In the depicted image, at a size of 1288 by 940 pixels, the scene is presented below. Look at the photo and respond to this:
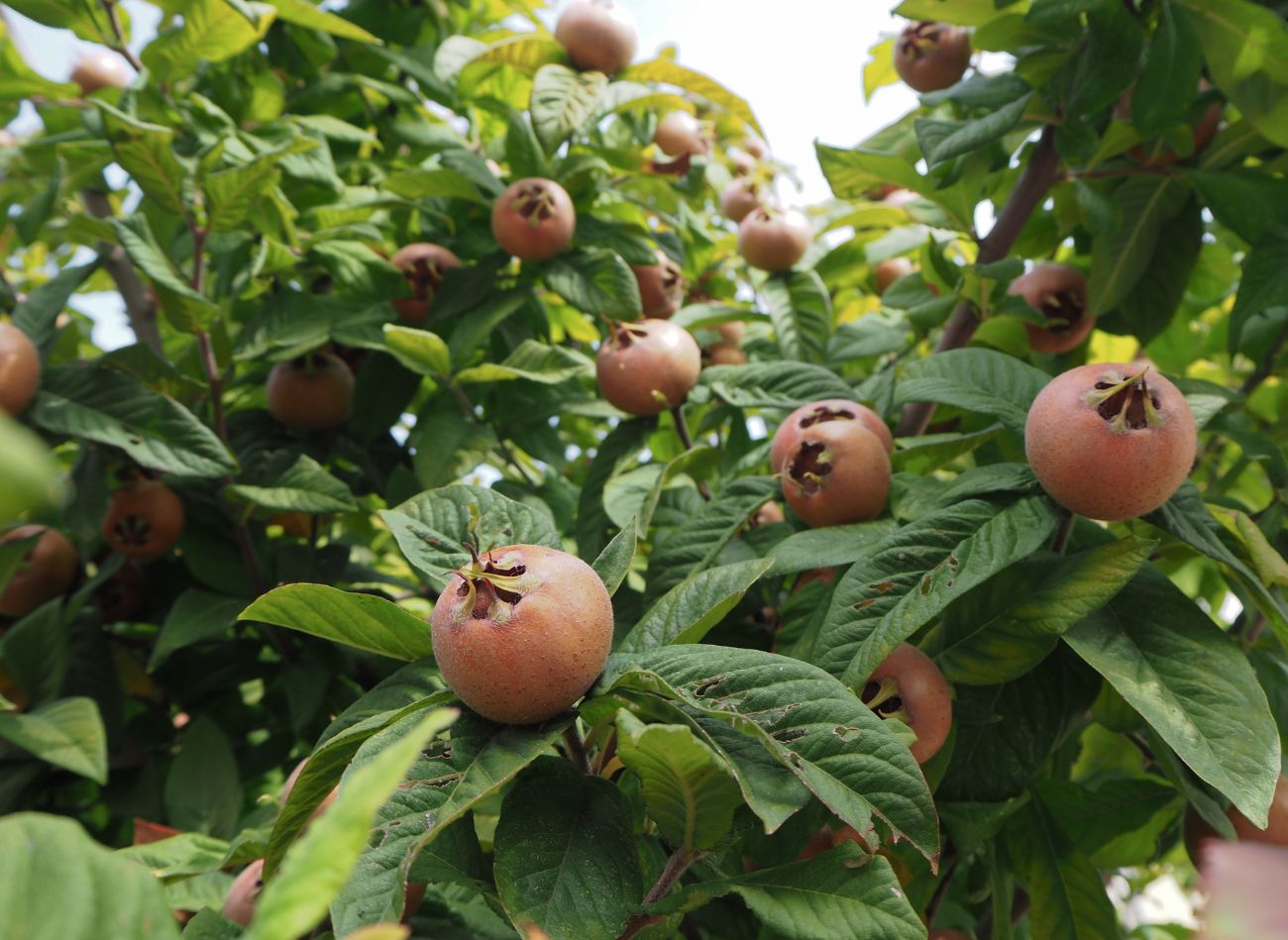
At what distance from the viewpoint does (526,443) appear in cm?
194

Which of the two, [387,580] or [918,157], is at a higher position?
[918,157]

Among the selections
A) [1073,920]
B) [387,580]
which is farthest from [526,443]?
[1073,920]

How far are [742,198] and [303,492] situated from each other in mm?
1239

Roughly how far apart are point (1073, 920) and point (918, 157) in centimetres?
124

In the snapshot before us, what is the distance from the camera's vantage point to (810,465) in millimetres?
1289

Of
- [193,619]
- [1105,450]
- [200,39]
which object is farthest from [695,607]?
[200,39]

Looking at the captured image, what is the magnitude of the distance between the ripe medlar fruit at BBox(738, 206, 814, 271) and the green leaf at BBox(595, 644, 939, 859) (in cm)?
Result: 132

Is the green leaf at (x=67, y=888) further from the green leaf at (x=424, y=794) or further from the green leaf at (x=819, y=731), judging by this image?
the green leaf at (x=819, y=731)

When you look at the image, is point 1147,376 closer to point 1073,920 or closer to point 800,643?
point 800,643

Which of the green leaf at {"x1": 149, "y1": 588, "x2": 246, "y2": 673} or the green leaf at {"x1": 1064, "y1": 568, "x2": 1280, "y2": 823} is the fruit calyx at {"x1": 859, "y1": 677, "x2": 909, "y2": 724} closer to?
the green leaf at {"x1": 1064, "y1": 568, "x2": 1280, "y2": 823}

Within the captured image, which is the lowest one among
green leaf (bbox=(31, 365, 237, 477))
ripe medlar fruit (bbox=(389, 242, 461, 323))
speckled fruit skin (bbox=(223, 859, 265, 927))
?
speckled fruit skin (bbox=(223, 859, 265, 927))

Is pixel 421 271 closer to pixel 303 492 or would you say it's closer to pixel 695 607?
pixel 303 492

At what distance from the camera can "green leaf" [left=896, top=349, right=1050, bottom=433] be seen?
1.19m

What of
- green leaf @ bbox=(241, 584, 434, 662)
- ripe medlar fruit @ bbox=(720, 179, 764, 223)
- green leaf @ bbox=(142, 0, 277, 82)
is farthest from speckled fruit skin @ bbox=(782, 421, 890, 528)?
green leaf @ bbox=(142, 0, 277, 82)
